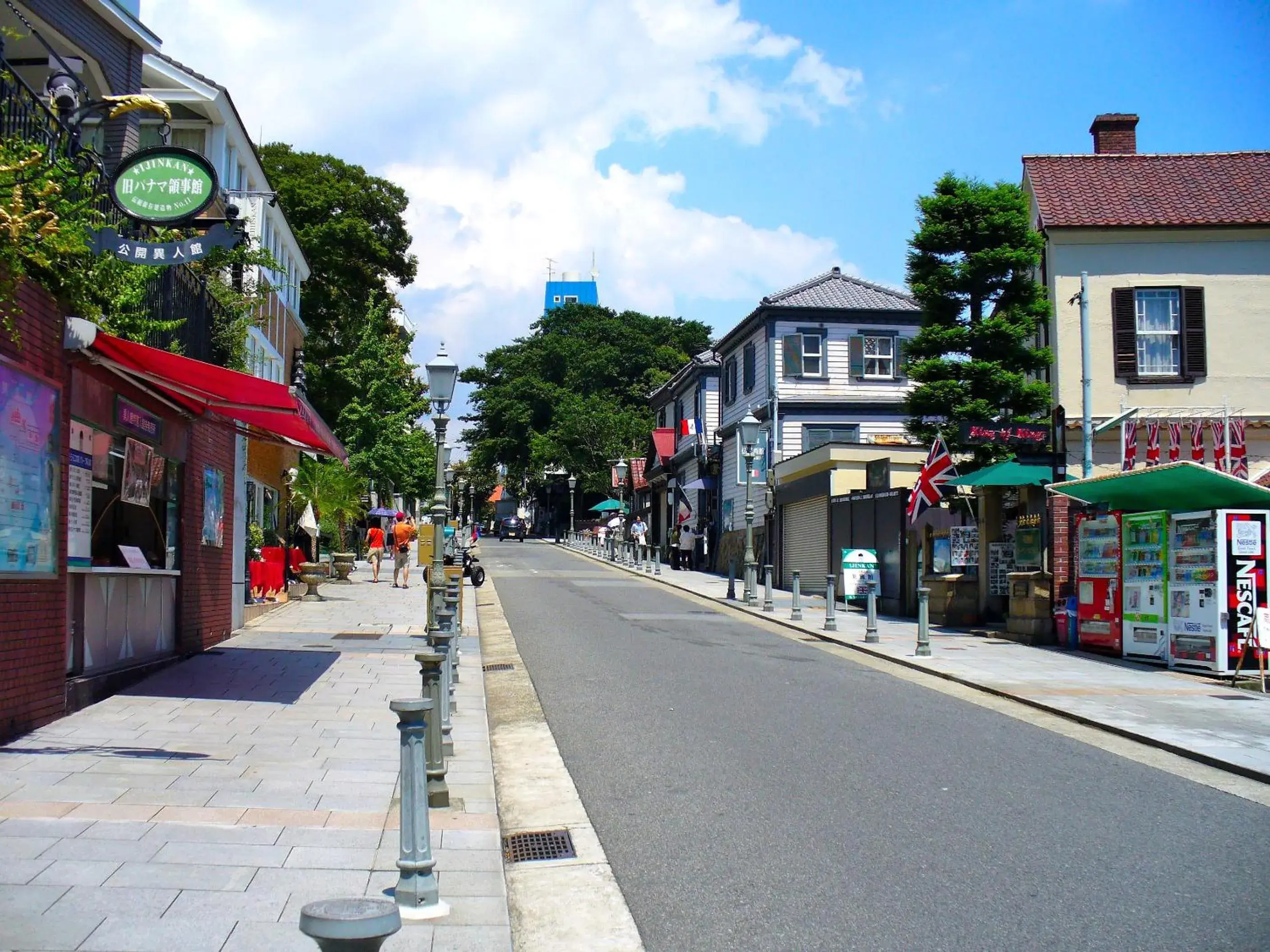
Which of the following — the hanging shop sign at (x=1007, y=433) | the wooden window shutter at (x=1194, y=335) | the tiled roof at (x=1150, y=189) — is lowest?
the hanging shop sign at (x=1007, y=433)

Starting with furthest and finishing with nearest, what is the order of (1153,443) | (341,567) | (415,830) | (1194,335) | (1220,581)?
(341,567) < (1194,335) < (1153,443) < (1220,581) < (415,830)

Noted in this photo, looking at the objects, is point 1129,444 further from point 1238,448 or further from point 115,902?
point 115,902

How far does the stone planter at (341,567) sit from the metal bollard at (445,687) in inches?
776

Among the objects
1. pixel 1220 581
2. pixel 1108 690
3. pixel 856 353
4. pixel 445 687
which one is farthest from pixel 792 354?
pixel 445 687

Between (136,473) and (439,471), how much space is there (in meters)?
4.37

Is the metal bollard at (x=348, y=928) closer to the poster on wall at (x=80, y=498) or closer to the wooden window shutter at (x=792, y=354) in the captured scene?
the poster on wall at (x=80, y=498)

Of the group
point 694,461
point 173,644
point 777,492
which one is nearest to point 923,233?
point 777,492

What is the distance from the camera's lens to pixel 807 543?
31141 mm

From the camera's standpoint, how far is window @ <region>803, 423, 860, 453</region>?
37000 mm

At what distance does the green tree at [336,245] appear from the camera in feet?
136

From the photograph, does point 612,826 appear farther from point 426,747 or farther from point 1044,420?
point 1044,420

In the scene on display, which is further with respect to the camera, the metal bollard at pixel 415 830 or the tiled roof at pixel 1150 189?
the tiled roof at pixel 1150 189

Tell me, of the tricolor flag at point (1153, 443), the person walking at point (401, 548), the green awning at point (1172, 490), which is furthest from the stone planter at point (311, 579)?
the tricolor flag at point (1153, 443)

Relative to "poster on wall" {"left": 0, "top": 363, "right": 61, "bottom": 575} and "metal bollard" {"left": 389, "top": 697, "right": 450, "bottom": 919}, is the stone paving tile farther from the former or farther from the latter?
"poster on wall" {"left": 0, "top": 363, "right": 61, "bottom": 575}
